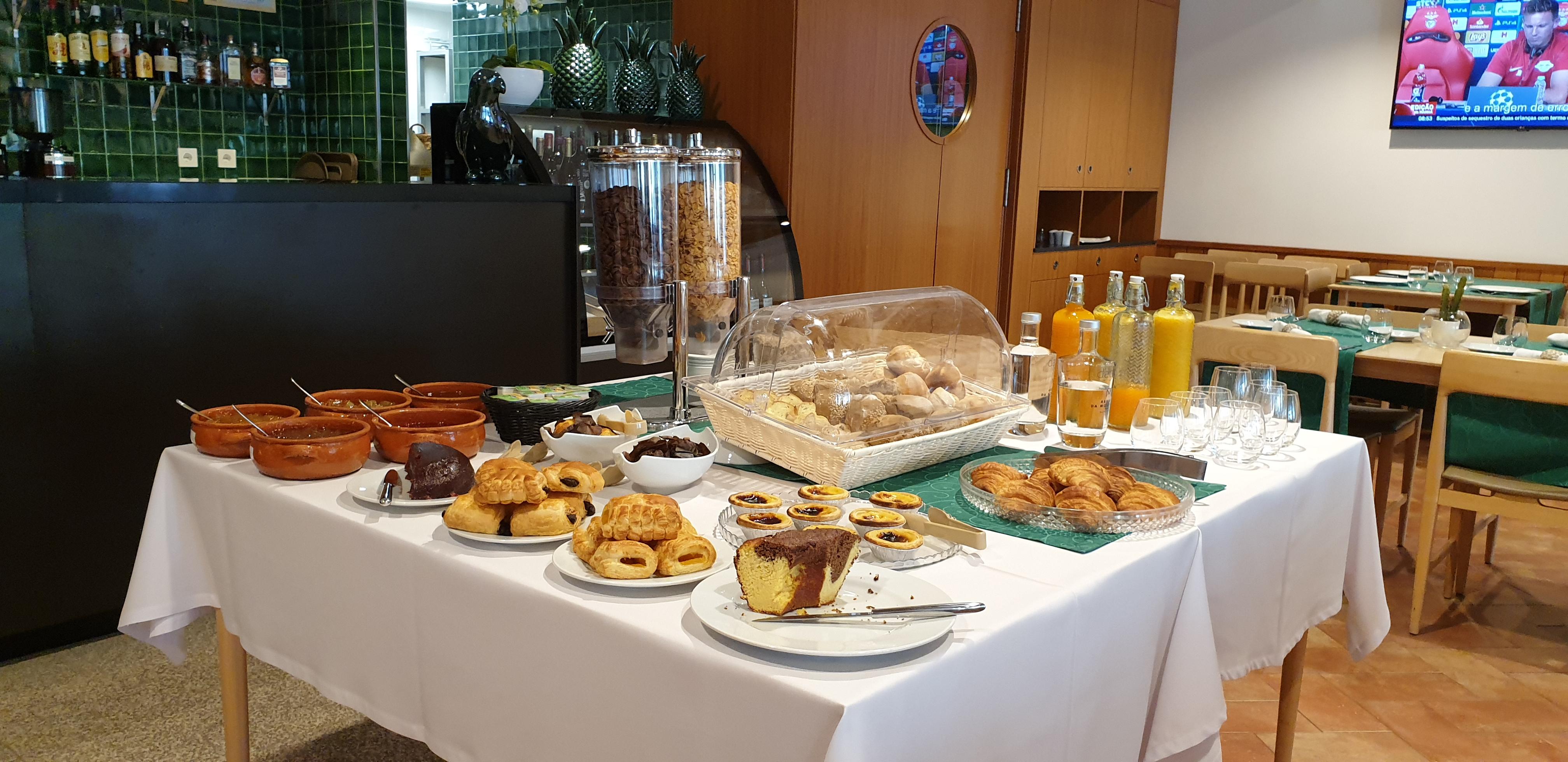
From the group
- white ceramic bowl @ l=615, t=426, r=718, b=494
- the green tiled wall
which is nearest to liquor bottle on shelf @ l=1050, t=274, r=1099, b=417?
white ceramic bowl @ l=615, t=426, r=718, b=494

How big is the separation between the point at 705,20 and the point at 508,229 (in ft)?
5.65

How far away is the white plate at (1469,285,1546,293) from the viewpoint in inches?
190

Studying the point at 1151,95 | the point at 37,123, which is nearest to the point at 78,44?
the point at 37,123

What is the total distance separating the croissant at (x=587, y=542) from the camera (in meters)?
1.13

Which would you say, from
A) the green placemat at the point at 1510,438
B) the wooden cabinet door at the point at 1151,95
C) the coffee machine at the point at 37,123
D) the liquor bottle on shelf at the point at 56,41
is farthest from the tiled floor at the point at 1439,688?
the liquor bottle on shelf at the point at 56,41

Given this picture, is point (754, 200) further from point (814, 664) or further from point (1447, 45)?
point (1447, 45)

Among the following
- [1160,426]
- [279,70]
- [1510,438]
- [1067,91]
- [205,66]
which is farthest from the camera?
[1067,91]

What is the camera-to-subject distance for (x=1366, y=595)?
1916 millimetres

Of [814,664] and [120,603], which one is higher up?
[814,664]

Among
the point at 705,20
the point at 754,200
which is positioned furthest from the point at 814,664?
the point at 705,20

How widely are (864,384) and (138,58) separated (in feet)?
14.7

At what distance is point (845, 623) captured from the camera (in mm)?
994

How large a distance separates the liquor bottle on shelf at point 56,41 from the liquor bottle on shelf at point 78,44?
13 millimetres

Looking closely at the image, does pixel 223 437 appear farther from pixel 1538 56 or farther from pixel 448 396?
pixel 1538 56
